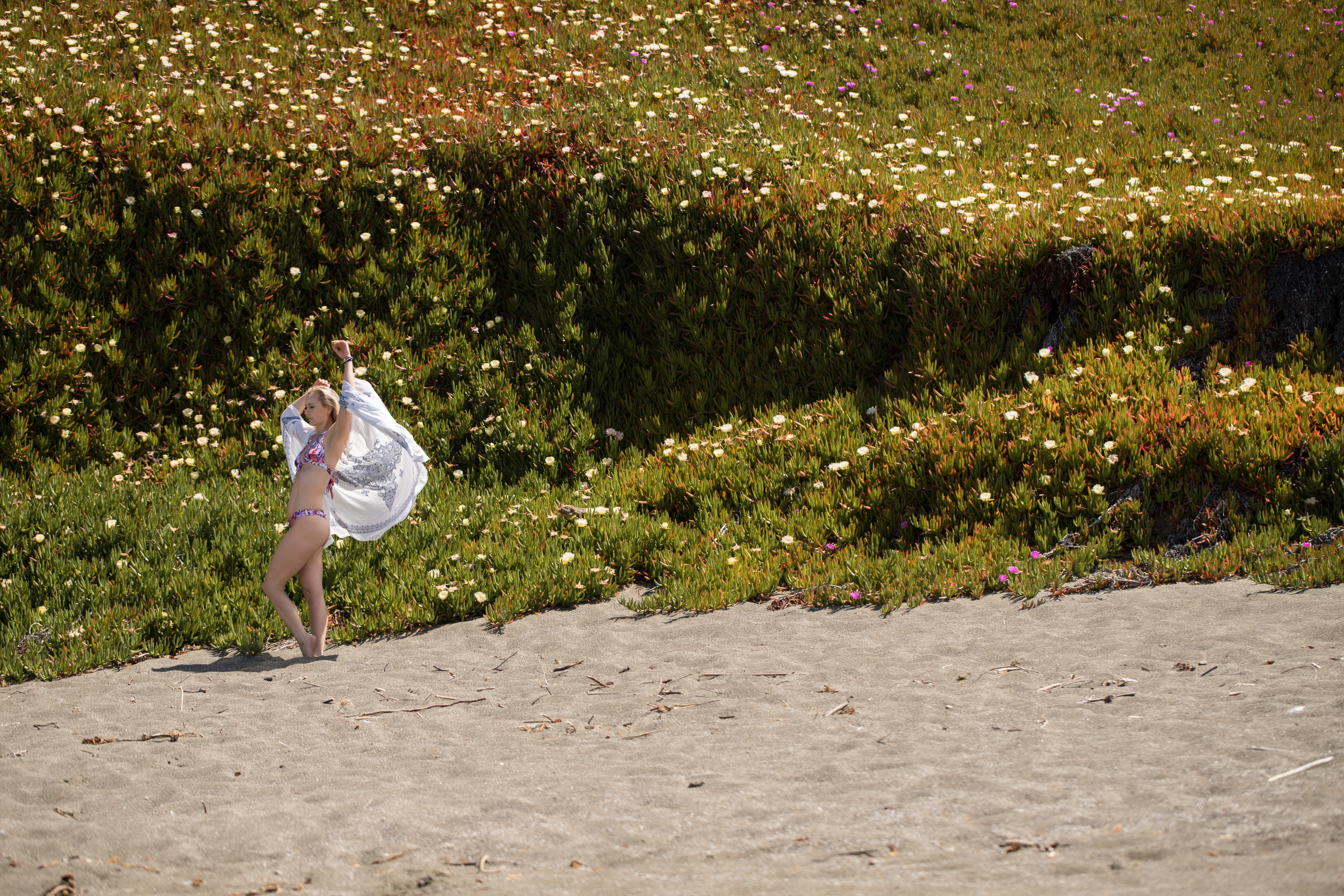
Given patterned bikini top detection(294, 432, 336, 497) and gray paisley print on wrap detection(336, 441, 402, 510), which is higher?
patterned bikini top detection(294, 432, 336, 497)

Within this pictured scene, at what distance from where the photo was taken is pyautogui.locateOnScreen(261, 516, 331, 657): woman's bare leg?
4859 millimetres

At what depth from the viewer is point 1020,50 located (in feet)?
47.1

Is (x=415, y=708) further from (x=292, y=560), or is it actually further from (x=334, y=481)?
(x=334, y=481)

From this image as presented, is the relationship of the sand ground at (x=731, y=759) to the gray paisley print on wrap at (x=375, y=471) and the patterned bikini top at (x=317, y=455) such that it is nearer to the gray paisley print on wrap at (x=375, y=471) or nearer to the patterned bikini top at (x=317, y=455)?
the gray paisley print on wrap at (x=375, y=471)

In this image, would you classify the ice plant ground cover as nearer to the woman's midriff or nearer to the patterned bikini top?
the woman's midriff

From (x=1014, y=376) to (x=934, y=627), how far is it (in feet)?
10.3

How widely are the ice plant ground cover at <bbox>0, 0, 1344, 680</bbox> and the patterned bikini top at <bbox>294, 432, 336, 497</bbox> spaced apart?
93 cm

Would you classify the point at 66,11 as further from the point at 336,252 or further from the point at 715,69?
the point at 715,69

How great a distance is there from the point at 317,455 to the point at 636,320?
176 inches

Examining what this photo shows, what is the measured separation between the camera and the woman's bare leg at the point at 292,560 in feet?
15.9

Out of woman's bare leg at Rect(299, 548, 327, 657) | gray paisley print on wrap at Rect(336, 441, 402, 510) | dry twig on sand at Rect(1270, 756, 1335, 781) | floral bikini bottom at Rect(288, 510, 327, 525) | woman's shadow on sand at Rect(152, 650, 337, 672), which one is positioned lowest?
woman's shadow on sand at Rect(152, 650, 337, 672)

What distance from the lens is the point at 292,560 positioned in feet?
16.0

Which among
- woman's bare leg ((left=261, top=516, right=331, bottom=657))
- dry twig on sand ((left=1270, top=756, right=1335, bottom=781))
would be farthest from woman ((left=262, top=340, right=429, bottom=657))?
dry twig on sand ((left=1270, top=756, right=1335, bottom=781))

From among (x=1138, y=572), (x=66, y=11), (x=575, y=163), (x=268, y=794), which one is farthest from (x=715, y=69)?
(x=268, y=794)
